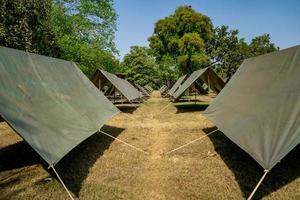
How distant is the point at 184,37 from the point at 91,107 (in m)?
31.9

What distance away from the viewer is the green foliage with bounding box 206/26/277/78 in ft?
173

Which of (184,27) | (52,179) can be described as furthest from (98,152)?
(184,27)

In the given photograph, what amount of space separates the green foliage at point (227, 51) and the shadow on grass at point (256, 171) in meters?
47.9

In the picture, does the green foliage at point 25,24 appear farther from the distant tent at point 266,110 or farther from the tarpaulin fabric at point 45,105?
the distant tent at point 266,110

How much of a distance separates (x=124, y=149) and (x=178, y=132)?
8.84 ft

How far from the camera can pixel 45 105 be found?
5.79 m

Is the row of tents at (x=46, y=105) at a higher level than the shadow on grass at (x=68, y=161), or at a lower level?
higher

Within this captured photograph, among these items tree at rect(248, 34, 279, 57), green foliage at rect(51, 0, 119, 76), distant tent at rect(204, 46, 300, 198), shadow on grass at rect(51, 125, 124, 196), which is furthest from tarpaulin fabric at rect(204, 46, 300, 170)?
tree at rect(248, 34, 279, 57)

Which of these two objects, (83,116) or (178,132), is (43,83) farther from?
(178,132)

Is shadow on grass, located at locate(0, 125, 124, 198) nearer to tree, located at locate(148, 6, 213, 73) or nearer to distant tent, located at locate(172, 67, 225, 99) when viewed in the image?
distant tent, located at locate(172, 67, 225, 99)

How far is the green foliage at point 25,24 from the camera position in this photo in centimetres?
1627

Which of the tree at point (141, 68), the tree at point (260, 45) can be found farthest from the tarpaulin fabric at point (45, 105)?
the tree at point (260, 45)

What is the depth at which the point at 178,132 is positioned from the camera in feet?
30.7

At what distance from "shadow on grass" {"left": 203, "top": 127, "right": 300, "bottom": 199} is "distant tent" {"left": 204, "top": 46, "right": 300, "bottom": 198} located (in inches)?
25.6
